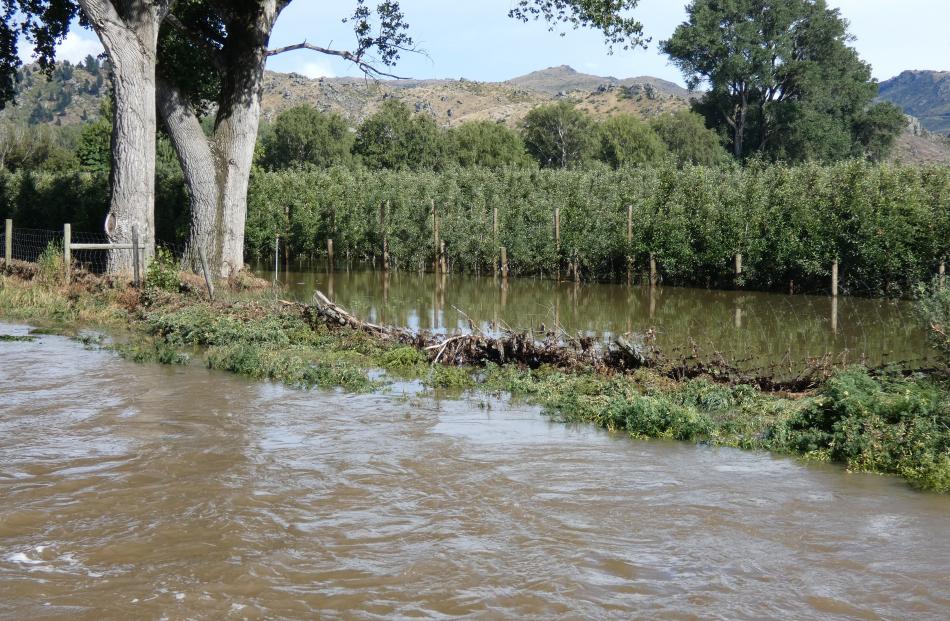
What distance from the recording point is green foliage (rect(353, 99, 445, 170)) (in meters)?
67.0

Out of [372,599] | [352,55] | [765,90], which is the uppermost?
[765,90]

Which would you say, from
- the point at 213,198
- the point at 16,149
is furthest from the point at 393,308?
the point at 16,149

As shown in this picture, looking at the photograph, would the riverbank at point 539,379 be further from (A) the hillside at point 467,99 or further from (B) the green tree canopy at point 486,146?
(A) the hillside at point 467,99

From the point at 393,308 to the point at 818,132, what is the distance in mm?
→ 47639

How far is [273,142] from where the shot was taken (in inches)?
3024

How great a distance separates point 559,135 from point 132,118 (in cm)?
5860

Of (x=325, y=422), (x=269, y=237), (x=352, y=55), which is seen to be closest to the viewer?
(x=325, y=422)

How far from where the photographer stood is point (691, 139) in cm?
6675

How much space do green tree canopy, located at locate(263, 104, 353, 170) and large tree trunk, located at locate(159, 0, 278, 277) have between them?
50.2 m

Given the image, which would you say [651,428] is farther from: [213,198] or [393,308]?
[213,198]

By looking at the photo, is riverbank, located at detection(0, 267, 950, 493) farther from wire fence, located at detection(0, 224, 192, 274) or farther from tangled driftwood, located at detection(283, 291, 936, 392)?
wire fence, located at detection(0, 224, 192, 274)

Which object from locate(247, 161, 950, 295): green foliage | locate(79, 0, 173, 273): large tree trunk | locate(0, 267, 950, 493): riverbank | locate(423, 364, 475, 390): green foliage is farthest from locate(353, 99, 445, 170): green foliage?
locate(423, 364, 475, 390): green foliage

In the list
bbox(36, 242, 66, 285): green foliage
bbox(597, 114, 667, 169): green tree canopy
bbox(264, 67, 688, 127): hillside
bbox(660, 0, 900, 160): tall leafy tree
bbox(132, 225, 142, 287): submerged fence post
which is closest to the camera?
bbox(132, 225, 142, 287): submerged fence post

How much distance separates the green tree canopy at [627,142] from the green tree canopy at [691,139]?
1391 mm
